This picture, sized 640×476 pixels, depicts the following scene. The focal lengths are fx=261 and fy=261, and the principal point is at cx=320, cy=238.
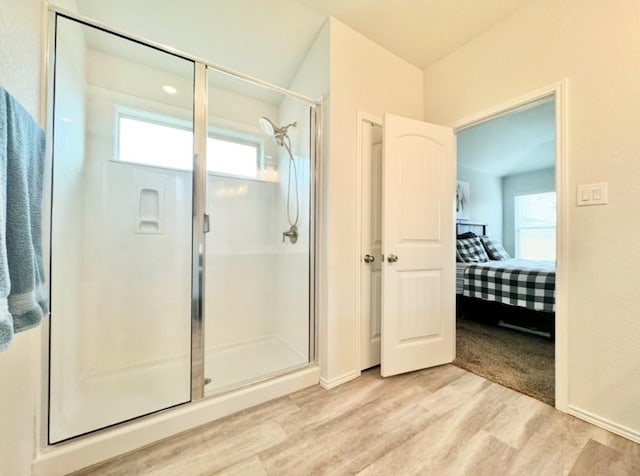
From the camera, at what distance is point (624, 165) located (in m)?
1.36

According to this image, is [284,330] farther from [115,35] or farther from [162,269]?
[115,35]

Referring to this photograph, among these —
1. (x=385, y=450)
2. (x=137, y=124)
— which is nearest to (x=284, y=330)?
(x=385, y=450)

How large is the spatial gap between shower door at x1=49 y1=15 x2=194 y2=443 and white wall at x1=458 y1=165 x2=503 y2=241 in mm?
4599

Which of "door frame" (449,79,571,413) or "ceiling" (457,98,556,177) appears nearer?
"door frame" (449,79,571,413)

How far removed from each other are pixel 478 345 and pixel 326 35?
117 inches

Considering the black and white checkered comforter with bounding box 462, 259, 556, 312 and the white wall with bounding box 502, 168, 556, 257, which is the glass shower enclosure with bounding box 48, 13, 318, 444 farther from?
the white wall with bounding box 502, 168, 556, 257

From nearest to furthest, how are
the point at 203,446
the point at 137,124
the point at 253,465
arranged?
the point at 253,465
the point at 203,446
the point at 137,124

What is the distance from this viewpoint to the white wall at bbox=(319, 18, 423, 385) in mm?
1859

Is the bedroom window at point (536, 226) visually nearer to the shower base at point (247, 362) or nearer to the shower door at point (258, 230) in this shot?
the shower door at point (258, 230)

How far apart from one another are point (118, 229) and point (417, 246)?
2277mm

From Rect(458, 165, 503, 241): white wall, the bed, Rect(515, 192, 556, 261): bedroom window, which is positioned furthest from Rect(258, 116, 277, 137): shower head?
Rect(515, 192, 556, 261): bedroom window

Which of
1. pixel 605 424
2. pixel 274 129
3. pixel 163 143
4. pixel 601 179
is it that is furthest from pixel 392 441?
pixel 163 143

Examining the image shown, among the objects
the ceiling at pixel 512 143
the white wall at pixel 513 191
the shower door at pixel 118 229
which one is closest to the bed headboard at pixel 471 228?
the white wall at pixel 513 191

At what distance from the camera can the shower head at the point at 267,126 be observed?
232 cm
